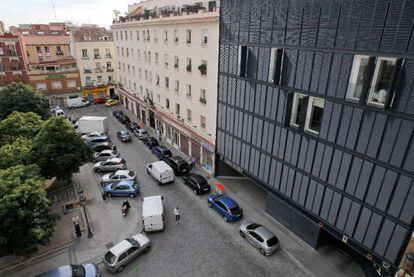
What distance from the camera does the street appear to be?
16172 mm

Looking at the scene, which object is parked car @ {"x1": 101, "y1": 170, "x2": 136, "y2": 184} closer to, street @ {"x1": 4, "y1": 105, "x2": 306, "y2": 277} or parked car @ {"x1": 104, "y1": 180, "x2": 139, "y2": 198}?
parked car @ {"x1": 104, "y1": 180, "x2": 139, "y2": 198}

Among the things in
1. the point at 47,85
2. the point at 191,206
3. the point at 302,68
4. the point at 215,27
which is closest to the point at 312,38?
the point at 302,68

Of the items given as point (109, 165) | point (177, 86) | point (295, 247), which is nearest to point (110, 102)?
point (177, 86)

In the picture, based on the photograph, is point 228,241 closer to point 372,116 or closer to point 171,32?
point 372,116

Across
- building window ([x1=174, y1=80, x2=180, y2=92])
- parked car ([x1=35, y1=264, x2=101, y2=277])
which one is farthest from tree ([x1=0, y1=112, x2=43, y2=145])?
building window ([x1=174, y1=80, x2=180, y2=92])

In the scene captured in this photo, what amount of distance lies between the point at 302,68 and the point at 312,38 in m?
1.64

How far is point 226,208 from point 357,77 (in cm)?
1255

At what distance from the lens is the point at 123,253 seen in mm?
16172

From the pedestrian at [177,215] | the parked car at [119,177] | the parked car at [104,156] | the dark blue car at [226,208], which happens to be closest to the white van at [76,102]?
the parked car at [104,156]

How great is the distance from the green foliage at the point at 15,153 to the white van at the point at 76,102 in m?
31.5

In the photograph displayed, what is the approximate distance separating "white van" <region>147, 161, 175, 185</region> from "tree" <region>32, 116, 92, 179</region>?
6.22 meters

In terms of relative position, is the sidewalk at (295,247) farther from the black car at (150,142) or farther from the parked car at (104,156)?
the parked car at (104,156)

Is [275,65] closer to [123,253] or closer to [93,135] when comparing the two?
[123,253]

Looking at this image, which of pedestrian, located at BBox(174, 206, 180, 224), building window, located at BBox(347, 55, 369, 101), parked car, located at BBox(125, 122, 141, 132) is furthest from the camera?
parked car, located at BBox(125, 122, 141, 132)
